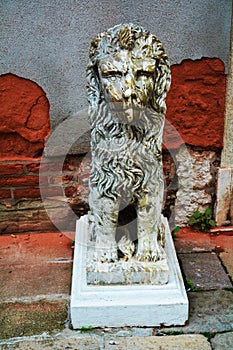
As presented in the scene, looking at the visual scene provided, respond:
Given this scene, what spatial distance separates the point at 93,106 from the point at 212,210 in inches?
63.0

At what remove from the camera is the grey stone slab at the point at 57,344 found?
2214 millimetres

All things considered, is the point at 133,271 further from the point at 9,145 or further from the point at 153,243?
the point at 9,145

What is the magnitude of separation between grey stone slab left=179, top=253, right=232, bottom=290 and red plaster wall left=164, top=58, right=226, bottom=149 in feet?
2.61

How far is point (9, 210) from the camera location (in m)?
3.31

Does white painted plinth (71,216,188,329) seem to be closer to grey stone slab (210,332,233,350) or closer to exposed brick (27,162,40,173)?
grey stone slab (210,332,233,350)

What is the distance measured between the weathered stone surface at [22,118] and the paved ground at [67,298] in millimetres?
684

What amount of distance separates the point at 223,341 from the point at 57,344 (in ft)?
2.74

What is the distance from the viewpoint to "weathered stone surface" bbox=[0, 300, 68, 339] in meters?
2.33

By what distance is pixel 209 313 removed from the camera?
243 centimetres

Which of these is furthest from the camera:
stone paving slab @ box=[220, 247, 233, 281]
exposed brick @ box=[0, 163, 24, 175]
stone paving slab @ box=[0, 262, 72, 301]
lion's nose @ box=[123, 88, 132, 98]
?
exposed brick @ box=[0, 163, 24, 175]

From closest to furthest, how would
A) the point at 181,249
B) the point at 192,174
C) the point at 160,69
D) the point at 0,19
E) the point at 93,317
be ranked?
the point at 160,69, the point at 93,317, the point at 0,19, the point at 181,249, the point at 192,174

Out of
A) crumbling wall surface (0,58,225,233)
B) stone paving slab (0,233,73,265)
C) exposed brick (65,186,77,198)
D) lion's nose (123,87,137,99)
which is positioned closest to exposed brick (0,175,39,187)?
crumbling wall surface (0,58,225,233)

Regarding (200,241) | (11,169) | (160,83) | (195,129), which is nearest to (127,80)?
(160,83)

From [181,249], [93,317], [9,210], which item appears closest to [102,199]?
[93,317]
